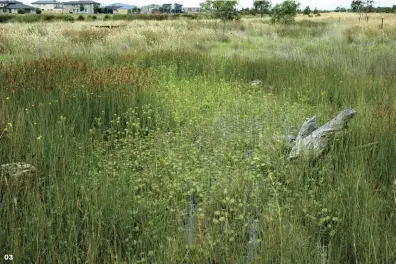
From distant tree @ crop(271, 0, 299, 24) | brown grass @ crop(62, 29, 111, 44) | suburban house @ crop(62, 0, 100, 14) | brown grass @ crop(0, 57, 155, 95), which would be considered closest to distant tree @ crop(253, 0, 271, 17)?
distant tree @ crop(271, 0, 299, 24)

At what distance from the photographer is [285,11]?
28.5m

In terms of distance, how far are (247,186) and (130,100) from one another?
3.27m

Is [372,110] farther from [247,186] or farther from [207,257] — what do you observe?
[207,257]

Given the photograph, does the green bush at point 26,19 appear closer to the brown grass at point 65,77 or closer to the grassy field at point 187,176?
the brown grass at point 65,77

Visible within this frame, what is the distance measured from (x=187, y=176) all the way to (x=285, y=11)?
27.0 metres

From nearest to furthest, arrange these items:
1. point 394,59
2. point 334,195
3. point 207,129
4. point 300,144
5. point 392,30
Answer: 1. point 334,195
2. point 300,144
3. point 207,129
4. point 394,59
5. point 392,30

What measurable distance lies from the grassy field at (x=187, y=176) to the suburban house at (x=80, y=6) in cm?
11815

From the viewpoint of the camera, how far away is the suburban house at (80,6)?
118662mm

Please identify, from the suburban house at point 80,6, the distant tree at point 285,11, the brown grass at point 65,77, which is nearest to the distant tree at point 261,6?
the distant tree at point 285,11

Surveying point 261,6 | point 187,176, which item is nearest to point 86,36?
point 187,176

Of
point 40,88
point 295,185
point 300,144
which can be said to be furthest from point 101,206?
point 40,88

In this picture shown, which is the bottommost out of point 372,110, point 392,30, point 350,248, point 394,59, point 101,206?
point 350,248

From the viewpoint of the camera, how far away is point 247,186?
371 centimetres

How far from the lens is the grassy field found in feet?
9.21
